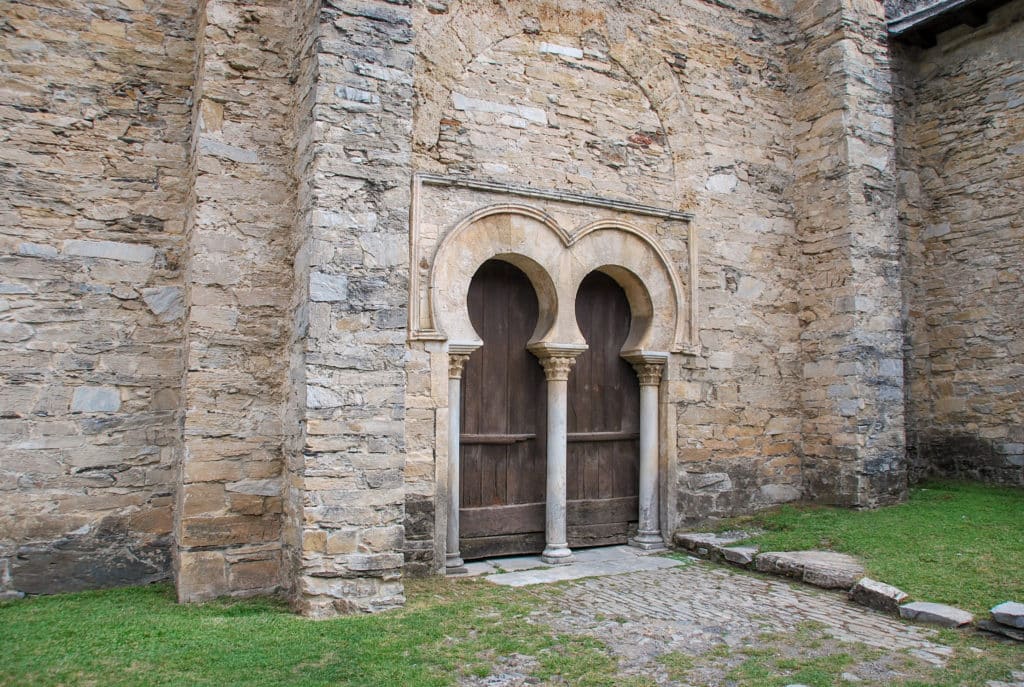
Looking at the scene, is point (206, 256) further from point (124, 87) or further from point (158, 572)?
point (158, 572)

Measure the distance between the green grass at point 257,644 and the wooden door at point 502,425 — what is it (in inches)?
51.9

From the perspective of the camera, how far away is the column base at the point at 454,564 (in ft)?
20.2

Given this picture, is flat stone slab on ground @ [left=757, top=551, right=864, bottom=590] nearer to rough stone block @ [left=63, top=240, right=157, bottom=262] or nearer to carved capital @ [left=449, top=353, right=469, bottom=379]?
carved capital @ [left=449, top=353, right=469, bottom=379]

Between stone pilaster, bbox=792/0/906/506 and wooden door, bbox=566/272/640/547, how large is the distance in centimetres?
214

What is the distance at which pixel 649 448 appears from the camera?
729 centimetres

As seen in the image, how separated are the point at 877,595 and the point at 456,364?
351 centimetres

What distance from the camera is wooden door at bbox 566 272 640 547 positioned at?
714 centimetres

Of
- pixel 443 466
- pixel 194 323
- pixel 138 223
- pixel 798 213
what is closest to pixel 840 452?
pixel 798 213

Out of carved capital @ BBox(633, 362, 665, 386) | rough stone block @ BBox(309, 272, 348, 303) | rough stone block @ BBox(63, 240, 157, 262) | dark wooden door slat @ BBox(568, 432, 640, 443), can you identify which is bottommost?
dark wooden door slat @ BBox(568, 432, 640, 443)

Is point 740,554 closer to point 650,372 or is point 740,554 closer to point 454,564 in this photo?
point 650,372

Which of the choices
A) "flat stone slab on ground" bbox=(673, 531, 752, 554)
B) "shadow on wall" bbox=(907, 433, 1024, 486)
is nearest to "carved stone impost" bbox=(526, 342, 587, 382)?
"flat stone slab on ground" bbox=(673, 531, 752, 554)

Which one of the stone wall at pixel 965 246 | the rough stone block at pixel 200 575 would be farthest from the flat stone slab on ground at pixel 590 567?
the stone wall at pixel 965 246

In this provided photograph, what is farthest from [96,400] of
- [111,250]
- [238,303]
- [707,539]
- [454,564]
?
[707,539]

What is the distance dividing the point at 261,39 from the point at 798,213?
578cm
